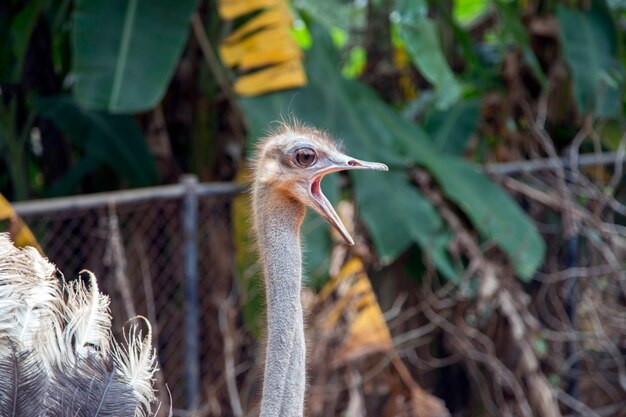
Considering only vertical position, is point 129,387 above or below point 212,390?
above

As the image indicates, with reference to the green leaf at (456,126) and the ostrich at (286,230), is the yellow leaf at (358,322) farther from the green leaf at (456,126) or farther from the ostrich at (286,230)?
the ostrich at (286,230)

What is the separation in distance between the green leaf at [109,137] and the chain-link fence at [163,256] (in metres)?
0.40

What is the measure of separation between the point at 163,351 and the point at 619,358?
268cm

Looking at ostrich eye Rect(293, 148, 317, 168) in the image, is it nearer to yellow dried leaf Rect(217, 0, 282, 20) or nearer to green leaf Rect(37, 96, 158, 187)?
yellow dried leaf Rect(217, 0, 282, 20)

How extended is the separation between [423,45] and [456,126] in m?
0.81

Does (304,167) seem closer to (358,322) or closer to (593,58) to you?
(358,322)

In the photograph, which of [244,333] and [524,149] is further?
[524,149]

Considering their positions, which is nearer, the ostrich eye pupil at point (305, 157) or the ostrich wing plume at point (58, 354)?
the ostrich wing plume at point (58, 354)

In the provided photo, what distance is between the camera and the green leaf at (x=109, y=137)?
20.0 feet

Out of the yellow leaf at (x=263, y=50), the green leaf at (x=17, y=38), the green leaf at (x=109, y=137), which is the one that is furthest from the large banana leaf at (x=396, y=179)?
the green leaf at (x=17, y=38)

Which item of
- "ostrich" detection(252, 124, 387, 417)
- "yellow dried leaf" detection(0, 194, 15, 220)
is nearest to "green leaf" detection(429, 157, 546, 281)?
"yellow dried leaf" detection(0, 194, 15, 220)

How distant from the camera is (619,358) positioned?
20.6ft

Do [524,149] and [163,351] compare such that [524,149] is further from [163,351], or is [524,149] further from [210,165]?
[163,351]

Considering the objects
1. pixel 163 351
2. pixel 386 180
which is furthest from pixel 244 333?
pixel 386 180
